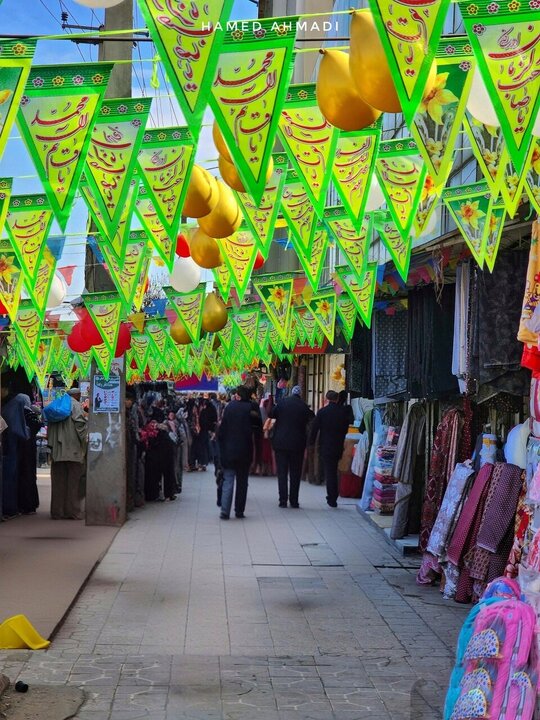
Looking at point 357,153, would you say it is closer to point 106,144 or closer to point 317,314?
Answer: point 106,144

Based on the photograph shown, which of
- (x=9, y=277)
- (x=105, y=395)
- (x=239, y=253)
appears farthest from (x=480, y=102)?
(x=105, y=395)

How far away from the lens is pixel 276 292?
548 inches

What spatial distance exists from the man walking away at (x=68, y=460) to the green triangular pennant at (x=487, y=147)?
9.69 m

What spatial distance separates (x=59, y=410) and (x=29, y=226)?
6.45 metres

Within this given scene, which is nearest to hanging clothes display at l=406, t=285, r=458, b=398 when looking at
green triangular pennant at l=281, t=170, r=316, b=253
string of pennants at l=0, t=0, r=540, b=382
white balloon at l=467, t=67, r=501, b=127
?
string of pennants at l=0, t=0, r=540, b=382

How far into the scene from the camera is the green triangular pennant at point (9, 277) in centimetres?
1093

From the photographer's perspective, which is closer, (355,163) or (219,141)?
(219,141)

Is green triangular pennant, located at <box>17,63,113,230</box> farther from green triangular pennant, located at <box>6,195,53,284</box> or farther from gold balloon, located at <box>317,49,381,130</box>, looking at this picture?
green triangular pennant, located at <box>6,195,53,284</box>

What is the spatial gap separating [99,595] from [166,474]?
858cm

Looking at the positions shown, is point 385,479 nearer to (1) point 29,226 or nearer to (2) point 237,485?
(2) point 237,485

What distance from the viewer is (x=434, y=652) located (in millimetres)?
7379

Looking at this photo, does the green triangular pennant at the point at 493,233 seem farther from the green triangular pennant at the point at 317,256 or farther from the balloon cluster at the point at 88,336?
the balloon cluster at the point at 88,336

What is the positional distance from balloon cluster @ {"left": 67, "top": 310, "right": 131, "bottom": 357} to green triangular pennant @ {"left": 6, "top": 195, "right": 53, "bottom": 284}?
15.8 ft

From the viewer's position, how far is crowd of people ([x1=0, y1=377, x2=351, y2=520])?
14.5 metres
